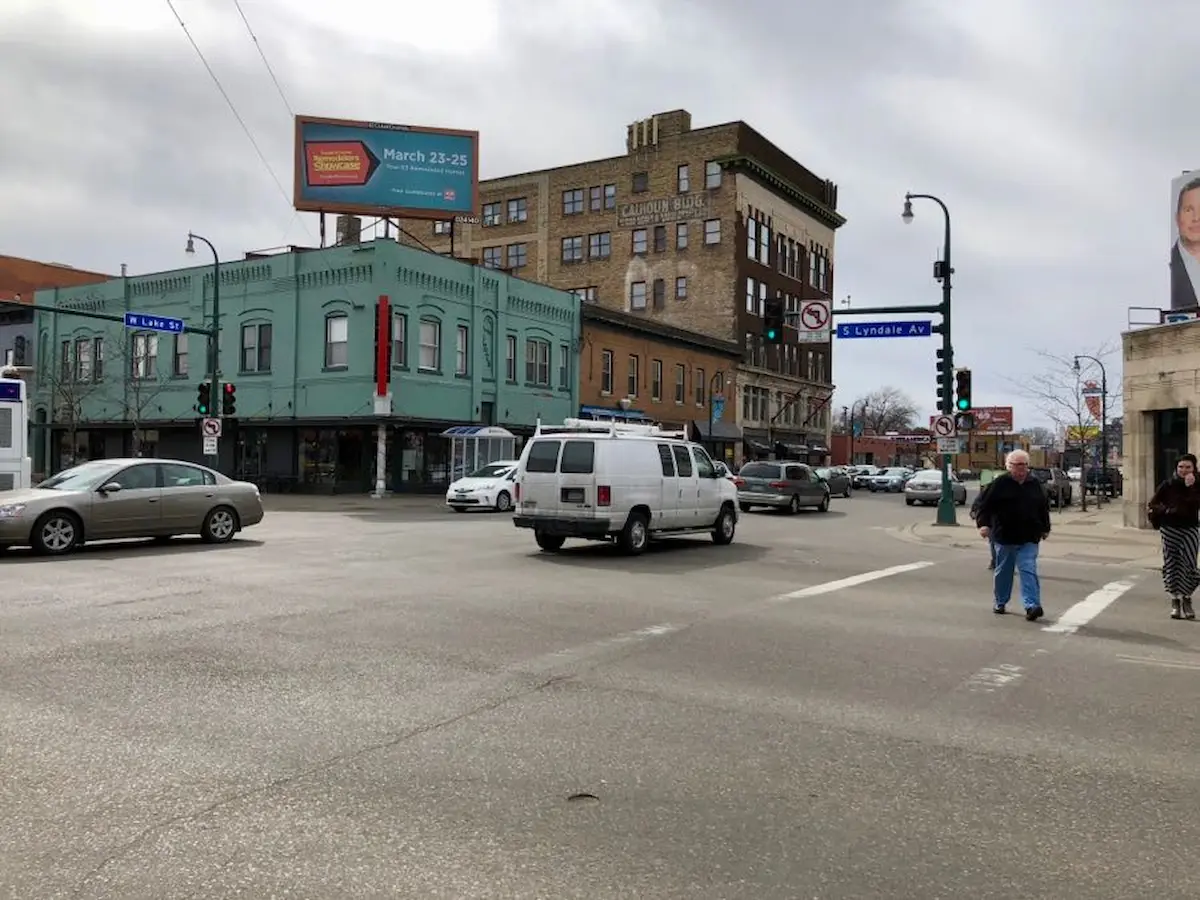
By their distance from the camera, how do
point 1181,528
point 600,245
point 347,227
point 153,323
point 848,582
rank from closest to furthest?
point 1181,528 → point 848,582 → point 153,323 → point 347,227 → point 600,245

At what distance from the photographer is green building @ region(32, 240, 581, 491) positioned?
34.2m

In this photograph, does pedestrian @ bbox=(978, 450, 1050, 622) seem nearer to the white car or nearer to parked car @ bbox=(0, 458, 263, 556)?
parked car @ bbox=(0, 458, 263, 556)

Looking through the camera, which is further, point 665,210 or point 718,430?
point 665,210

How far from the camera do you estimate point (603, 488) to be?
48.5 feet

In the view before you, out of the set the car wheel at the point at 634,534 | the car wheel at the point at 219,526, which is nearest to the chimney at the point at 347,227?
the car wheel at the point at 219,526

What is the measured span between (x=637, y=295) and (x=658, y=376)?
1423 cm

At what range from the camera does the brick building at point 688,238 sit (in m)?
59.1

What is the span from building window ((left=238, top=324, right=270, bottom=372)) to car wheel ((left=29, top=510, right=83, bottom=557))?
929 inches

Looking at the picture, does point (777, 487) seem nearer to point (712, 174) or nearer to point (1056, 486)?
point (1056, 486)

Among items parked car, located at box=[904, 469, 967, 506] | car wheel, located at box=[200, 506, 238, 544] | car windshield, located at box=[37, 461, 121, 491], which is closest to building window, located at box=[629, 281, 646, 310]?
parked car, located at box=[904, 469, 967, 506]

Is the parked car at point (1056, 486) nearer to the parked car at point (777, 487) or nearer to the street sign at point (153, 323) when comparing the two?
the parked car at point (777, 487)

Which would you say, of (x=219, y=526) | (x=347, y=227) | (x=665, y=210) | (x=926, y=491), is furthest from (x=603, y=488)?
(x=665, y=210)

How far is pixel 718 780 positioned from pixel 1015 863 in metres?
1.41

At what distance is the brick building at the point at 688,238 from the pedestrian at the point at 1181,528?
47863mm
